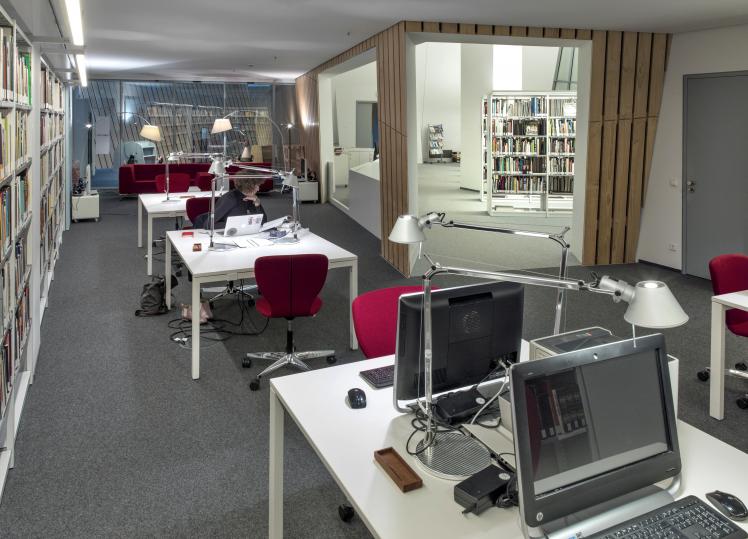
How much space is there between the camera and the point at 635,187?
8.27 metres

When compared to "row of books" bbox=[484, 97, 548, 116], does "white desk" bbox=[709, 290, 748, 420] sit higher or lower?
lower

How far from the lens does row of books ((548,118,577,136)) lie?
11766 millimetres

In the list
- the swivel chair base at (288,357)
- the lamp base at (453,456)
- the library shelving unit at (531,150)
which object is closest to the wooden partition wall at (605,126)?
the swivel chair base at (288,357)

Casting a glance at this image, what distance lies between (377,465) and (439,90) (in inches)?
760

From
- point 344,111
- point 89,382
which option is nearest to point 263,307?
point 89,382

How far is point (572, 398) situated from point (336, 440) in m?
0.88

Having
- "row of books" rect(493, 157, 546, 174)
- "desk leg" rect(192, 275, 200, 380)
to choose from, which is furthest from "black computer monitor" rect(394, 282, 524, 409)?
"row of books" rect(493, 157, 546, 174)

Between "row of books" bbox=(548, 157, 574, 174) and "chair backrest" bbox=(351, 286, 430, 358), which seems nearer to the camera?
"chair backrest" bbox=(351, 286, 430, 358)

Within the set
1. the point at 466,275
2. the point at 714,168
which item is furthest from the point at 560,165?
the point at 466,275

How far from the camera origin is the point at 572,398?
1748 mm

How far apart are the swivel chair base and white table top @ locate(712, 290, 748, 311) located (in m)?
2.59

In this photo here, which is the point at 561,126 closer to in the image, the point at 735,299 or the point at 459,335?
the point at 735,299

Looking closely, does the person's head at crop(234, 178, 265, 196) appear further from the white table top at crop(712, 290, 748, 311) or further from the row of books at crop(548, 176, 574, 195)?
the row of books at crop(548, 176, 574, 195)

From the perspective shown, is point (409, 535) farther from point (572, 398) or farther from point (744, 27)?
point (744, 27)
